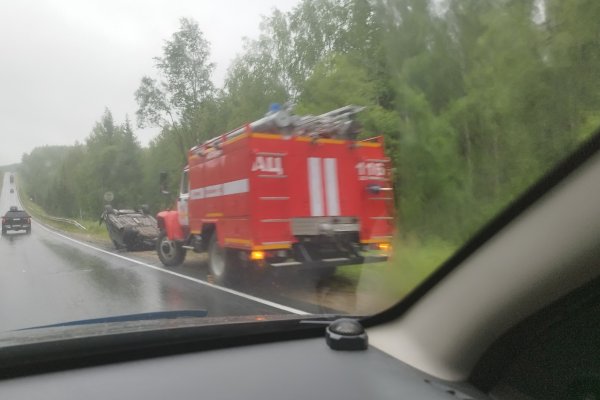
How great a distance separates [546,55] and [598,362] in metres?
1.17

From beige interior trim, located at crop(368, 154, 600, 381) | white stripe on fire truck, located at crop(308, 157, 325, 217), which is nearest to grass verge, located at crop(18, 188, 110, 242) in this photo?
white stripe on fire truck, located at crop(308, 157, 325, 217)

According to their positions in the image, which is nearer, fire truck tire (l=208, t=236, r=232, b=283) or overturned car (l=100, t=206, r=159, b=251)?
fire truck tire (l=208, t=236, r=232, b=283)

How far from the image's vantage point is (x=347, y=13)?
3910mm

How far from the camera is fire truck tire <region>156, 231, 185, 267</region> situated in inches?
455

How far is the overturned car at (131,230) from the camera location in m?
12.9

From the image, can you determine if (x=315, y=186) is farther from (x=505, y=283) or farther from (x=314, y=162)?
(x=505, y=283)

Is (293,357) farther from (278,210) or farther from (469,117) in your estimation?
(278,210)

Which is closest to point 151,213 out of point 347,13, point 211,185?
point 211,185

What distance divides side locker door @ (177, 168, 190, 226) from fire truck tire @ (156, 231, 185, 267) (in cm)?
57

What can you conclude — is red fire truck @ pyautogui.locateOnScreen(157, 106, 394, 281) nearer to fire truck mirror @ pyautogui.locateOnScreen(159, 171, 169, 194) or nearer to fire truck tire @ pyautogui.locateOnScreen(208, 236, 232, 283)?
fire truck tire @ pyautogui.locateOnScreen(208, 236, 232, 283)

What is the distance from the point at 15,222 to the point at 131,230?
8780mm

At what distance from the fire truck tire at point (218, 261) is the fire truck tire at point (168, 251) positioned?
4.70 feet

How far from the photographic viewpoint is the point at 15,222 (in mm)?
19812

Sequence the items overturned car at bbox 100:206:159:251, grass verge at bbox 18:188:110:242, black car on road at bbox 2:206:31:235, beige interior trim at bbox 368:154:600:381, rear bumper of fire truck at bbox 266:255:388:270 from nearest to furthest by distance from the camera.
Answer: beige interior trim at bbox 368:154:600:381 < rear bumper of fire truck at bbox 266:255:388:270 < overturned car at bbox 100:206:159:251 < grass verge at bbox 18:188:110:242 < black car on road at bbox 2:206:31:235
